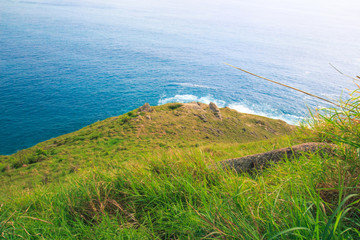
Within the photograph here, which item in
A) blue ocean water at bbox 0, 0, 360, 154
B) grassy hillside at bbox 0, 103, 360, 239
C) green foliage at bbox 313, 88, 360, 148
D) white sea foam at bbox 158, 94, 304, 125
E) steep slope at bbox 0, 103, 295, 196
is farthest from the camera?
white sea foam at bbox 158, 94, 304, 125

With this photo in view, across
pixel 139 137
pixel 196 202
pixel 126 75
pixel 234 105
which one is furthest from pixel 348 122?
pixel 126 75

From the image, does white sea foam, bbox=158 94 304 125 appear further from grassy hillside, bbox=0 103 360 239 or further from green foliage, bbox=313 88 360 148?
green foliage, bbox=313 88 360 148

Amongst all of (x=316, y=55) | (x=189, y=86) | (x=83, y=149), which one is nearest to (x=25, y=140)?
Result: (x=83, y=149)

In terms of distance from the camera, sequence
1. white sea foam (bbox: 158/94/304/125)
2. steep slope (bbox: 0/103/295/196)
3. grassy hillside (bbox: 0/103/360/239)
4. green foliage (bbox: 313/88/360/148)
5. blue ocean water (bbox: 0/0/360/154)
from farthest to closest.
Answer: white sea foam (bbox: 158/94/304/125), blue ocean water (bbox: 0/0/360/154), steep slope (bbox: 0/103/295/196), green foliage (bbox: 313/88/360/148), grassy hillside (bbox: 0/103/360/239)

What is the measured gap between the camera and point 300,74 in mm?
100938

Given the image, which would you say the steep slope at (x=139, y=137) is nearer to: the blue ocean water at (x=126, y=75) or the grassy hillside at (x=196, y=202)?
the blue ocean water at (x=126, y=75)

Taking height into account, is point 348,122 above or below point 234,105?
above

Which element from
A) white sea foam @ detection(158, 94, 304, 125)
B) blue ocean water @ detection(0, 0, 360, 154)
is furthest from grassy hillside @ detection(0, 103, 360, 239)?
white sea foam @ detection(158, 94, 304, 125)

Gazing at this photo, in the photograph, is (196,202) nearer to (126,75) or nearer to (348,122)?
(348,122)

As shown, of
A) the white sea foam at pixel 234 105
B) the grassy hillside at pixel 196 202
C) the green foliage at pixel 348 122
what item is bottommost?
the white sea foam at pixel 234 105

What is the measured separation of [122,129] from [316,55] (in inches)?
5933

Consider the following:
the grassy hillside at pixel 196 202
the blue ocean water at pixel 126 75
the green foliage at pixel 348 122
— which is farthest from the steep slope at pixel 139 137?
the green foliage at pixel 348 122

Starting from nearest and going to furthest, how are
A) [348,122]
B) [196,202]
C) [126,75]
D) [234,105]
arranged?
[348,122], [196,202], [234,105], [126,75]

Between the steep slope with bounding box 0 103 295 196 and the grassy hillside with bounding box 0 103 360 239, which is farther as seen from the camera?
the steep slope with bounding box 0 103 295 196
